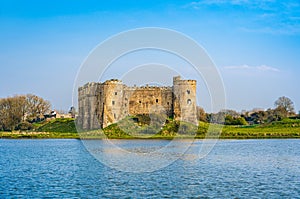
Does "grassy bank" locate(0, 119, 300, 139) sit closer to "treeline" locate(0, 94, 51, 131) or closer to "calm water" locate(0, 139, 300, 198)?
"treeline" locate(0, 94, 51, 131)

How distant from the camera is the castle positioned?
58250 mm

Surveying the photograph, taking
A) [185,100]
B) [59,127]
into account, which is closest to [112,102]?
[185,100]

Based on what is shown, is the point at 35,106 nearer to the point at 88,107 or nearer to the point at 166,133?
the point at 88,107

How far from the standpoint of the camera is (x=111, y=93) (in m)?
58.2

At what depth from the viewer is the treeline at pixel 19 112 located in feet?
238

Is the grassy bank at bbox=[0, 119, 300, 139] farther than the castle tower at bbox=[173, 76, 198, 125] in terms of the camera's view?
No

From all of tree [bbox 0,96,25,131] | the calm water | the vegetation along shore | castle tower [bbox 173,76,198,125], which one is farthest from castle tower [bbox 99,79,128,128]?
the calm water

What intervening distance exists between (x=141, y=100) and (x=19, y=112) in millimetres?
24538

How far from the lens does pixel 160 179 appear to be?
21797mm

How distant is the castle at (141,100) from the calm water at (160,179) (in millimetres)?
27793

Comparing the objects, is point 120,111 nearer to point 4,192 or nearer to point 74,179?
point 74,179

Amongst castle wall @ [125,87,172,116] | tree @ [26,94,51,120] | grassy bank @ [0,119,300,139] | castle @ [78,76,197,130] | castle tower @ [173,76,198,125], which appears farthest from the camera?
tree @ [26,94,51,120]

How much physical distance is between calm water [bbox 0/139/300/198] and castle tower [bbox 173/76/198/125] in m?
28.2

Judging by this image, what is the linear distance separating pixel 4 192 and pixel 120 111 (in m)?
40.3
